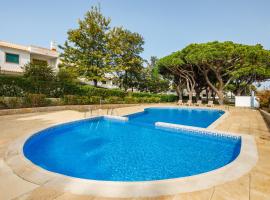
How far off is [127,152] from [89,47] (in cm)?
2111

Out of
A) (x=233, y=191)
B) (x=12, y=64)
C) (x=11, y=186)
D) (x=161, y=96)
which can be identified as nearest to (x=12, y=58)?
(x=12, y=64)

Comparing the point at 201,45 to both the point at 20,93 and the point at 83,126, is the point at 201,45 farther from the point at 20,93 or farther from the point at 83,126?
the point at 20,93

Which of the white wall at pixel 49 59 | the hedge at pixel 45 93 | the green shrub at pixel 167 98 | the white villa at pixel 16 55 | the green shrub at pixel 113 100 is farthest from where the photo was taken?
the green shrub at pixel 167 98

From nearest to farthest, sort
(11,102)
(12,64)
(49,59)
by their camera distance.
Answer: (11,102) → (12,64) → (49,59)

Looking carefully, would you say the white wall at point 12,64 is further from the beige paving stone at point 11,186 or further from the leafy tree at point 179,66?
the beige paving stone at point 11,186

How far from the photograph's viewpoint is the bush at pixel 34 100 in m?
13.4

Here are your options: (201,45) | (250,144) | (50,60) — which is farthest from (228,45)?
(50,60)

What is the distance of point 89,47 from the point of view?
24297 mm

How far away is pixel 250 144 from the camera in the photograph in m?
6.22

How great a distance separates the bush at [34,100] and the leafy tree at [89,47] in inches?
389

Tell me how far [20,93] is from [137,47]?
884 inches

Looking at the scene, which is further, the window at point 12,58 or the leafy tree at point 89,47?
the leafy tree at point 89,47

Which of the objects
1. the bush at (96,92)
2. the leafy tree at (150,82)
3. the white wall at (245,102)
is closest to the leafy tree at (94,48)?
the bush at (96,92)

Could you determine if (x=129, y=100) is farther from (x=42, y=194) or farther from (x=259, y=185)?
(x=42, y=194)
